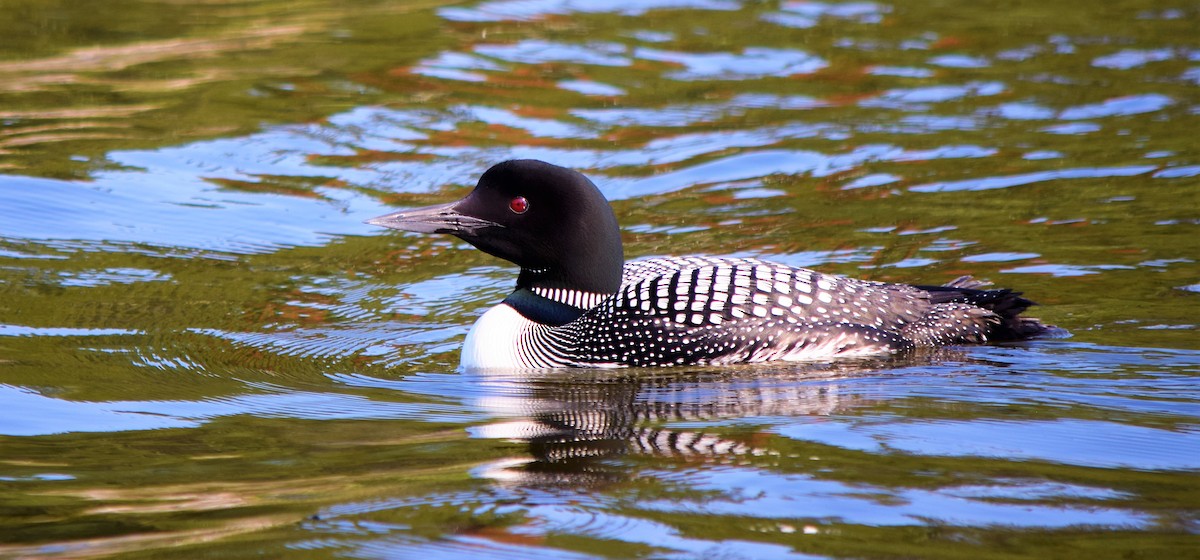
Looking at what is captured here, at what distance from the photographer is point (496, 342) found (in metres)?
5.58

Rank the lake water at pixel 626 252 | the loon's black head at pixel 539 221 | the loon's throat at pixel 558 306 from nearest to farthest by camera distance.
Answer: the lake water at pixel 626 252 → the loon's black head at pixel 539 221 → the loon's throat at pixel 558 306

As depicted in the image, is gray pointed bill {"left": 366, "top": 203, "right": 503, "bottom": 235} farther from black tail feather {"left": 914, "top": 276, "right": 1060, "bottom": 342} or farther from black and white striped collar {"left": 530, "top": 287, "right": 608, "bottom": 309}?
black tail feather {"left": 914, "top": 276, "right": 1060, "bottom": 342}

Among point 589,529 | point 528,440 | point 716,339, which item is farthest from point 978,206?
point 589,529

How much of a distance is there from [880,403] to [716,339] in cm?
77

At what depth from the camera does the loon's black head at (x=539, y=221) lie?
5.53 m

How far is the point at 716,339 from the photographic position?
553cm

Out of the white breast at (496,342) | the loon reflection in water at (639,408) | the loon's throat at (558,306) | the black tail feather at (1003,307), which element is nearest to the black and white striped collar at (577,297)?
the loon's throat at (558,306)

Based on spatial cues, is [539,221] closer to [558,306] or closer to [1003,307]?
[558,306]

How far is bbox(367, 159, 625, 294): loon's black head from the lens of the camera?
5.53 meters

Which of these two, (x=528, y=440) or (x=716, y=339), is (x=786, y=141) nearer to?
(x=716, y=339)

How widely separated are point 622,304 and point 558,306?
0.87 feet

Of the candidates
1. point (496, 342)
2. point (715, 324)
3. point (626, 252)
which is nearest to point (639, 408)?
point (715, 324)

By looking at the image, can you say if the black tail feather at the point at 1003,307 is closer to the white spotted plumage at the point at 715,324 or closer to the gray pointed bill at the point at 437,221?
the white spotted plumage at the point at 715,324

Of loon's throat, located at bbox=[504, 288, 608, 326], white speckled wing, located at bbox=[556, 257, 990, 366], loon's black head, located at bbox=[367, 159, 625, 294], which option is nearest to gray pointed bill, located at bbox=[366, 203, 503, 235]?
loon's black head, located at bbox=[367, 159, 625, 294]
